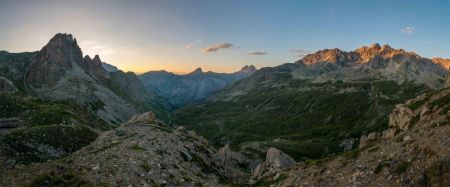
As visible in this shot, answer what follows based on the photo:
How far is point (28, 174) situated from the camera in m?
38.2

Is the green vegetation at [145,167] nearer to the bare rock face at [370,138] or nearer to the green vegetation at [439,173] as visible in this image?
the bare rock face at [370,138]

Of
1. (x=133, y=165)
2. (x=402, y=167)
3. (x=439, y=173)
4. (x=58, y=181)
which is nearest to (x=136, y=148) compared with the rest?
(x=133, y=165)

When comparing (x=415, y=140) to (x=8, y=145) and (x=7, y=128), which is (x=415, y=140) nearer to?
(x=8, y=145)

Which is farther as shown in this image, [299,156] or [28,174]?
[299,156]

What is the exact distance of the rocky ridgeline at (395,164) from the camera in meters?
28.7

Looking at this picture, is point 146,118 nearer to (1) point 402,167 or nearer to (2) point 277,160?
(2) point 277,160

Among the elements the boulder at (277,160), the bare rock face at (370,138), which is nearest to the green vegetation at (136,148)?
the bare rock face at (370,138)

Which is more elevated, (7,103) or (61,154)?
(7,103)

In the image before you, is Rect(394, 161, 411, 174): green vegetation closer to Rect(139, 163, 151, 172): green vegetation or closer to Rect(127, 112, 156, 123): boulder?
Rect(139, 163, 151, 172): green vegetation

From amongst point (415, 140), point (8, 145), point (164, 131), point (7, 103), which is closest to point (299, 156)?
Result: point (7, 103)

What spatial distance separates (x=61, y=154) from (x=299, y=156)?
14405 centimetres

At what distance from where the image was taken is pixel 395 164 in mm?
31984

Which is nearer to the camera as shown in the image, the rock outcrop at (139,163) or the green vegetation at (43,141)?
the rock outcrop at (139,163)

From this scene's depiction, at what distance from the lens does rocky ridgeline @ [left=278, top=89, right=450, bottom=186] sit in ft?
94.2
